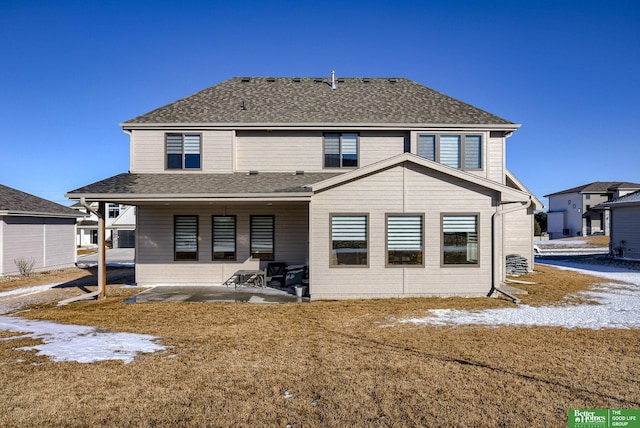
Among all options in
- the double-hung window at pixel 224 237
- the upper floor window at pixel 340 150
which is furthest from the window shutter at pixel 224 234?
the upper floor window at pixel 340 150

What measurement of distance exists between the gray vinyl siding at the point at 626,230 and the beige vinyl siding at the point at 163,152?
2494 centimetres

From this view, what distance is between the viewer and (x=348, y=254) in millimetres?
11047

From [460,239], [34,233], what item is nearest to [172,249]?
[460,239]

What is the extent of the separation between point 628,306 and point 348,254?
7.91m

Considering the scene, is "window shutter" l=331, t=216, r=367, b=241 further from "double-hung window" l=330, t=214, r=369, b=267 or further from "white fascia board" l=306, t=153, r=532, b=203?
"white fascia board" l=306, t=153, r=532, b=203

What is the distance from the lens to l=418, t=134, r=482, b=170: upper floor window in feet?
44.7

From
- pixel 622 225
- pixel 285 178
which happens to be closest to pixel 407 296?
pixel 285 178

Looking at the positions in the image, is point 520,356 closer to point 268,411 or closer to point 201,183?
point 268,411

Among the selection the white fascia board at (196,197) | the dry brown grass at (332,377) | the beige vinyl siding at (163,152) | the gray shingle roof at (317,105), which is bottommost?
the dry brown grass at (332,377)

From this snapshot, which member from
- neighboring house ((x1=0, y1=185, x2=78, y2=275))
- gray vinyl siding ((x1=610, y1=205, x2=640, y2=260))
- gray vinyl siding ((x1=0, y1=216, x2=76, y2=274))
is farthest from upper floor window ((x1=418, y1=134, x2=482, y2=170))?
gray vinyl siding ((x1=0, y1=216, x2=76, y2=274))

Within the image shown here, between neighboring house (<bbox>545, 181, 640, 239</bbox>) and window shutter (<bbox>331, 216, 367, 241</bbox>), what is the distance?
1828 inches

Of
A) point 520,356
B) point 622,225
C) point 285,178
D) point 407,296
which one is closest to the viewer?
point 520,356

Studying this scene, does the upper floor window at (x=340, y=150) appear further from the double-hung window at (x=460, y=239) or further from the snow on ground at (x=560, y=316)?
the snow on ground at (x=560, y=316)

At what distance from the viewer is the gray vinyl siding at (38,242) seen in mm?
17719
